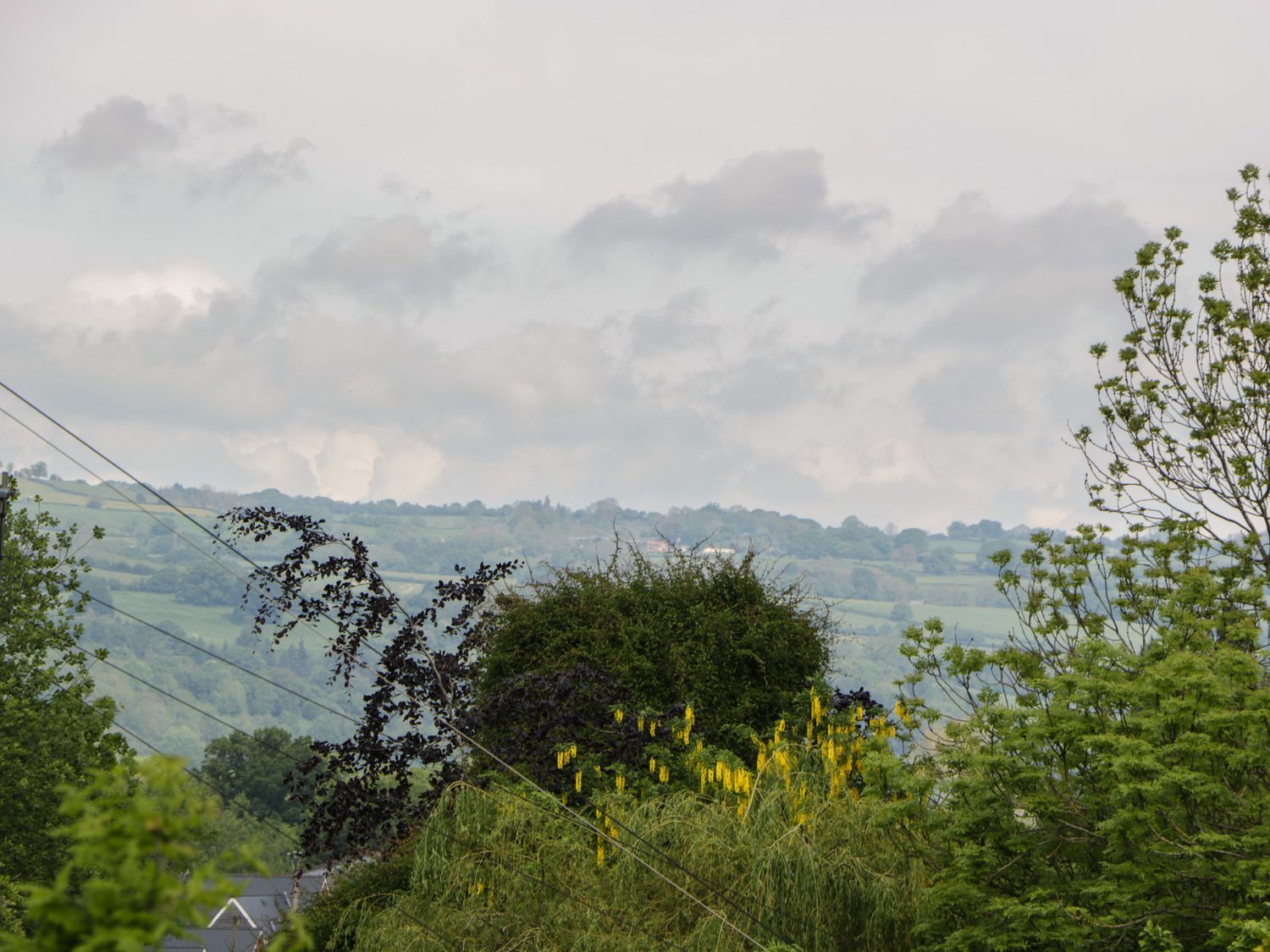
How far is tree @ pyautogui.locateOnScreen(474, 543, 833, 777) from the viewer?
1168 centimetres

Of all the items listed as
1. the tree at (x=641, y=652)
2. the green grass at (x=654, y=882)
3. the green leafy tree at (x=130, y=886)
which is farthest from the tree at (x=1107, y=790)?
the green leafy tree at (x=130, y=886)

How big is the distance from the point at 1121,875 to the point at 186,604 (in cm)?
17135

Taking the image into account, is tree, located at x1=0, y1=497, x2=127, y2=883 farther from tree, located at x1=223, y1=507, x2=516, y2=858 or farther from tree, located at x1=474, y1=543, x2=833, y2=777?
tree, located at x1=474, y1=543, x2=833, y2=777

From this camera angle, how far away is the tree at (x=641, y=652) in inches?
460

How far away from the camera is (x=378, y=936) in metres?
8.77

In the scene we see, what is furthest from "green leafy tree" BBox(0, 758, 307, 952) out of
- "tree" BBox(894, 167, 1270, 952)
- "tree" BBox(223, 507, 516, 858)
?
"tree" BBox(223, 507, 516, 858)

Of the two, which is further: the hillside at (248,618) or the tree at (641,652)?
the hillside at (248,618)

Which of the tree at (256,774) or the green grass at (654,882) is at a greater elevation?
the green grass at (654,882)

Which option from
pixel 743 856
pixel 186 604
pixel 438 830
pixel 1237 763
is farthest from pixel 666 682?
pixel 186 604

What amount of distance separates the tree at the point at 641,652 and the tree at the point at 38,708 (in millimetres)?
7040

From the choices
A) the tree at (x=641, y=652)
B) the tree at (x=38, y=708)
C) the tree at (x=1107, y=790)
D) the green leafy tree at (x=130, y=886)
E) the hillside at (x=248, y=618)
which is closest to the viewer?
the green leafy tree at (x=130, y=886)

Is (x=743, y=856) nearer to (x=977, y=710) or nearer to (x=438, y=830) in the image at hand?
(x=977, y=710)

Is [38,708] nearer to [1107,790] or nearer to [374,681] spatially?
[374,681]

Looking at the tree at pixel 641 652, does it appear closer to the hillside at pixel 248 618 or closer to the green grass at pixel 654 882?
the green grass at pixel 654 882
